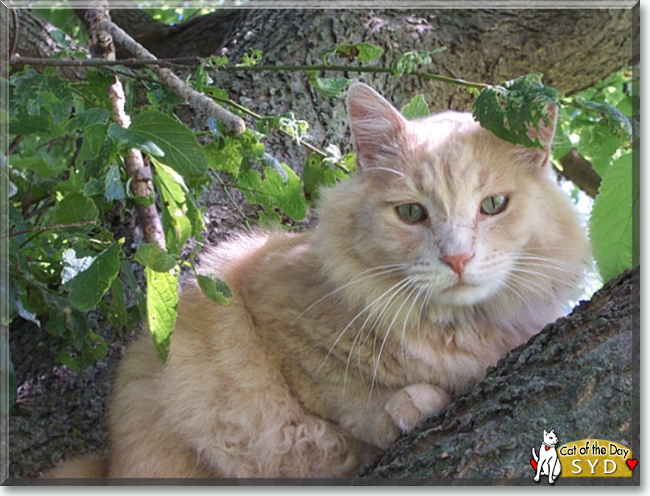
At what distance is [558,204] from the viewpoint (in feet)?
6.74

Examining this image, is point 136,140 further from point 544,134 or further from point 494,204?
point 544,134

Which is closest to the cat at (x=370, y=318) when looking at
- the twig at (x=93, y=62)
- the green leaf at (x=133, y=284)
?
the green leaf at (x=133, y=284)

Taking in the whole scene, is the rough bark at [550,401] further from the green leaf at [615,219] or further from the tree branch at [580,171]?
the tree branch at [580,171]

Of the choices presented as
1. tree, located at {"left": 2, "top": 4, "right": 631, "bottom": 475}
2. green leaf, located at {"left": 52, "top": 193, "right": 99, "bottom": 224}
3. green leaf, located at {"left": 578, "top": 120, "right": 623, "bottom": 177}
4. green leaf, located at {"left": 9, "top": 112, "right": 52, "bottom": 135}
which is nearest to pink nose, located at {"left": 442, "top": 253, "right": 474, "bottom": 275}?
green leaf, located at {"left": 578, "top": 120, "right": 623, "bottom": 177}

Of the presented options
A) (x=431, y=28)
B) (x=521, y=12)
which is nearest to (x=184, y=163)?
(x=431, y=28)

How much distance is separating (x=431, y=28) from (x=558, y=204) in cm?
154

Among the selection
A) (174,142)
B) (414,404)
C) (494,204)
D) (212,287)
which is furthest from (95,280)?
(494,204)

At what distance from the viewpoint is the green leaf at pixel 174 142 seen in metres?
1.83

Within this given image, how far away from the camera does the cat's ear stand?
2.10 metres

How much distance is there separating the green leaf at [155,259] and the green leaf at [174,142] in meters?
0.30

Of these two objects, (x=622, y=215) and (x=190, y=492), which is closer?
(x=622, y=215)

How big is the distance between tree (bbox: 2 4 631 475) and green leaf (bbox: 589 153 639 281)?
55.9 inches

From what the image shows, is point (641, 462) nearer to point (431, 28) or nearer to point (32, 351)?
point (32, 351)

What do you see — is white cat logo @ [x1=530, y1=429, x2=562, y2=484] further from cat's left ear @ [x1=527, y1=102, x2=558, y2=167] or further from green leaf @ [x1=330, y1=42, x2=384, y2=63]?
green leaf @ [x1=330, y1=42, x2=384, y2=63]
